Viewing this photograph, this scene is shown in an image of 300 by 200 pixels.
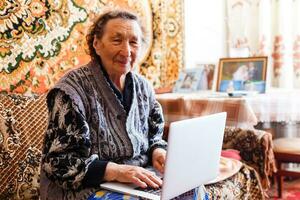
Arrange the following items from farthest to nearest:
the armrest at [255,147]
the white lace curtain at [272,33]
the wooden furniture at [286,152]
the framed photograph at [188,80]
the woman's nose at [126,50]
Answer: the white lace curtain at [272,33]
the framed photograph at [188,80]
the wooden furniture at [286,152]
the armrest at [255,147]
the woman's nose at [126,50]

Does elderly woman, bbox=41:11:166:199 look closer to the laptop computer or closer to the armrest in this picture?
the laptop computer

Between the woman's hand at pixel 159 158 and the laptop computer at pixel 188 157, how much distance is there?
0.23 m

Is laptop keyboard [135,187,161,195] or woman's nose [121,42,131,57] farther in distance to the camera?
woman's nose [121,42,131,57]

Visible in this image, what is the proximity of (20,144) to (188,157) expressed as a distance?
943mm

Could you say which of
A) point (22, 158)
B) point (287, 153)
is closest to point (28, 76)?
point (22, 158)

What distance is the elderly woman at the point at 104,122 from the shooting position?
1293 mm

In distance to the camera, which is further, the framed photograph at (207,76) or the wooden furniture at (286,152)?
the framed photograph at (207,76)

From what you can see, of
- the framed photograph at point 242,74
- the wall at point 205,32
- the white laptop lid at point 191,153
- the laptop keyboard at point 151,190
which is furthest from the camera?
the wall at point 205,32

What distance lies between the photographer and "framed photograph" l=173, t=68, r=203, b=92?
110 inches

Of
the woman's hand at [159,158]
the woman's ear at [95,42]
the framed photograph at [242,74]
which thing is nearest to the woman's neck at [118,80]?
the woman's ear at [95,42]

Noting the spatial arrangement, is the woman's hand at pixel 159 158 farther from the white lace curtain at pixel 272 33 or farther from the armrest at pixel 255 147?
the white lace curtain at pixel 272 33

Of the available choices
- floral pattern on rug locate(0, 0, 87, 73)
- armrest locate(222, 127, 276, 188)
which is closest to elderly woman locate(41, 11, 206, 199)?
armrest locate(222, 127, 276, 188)

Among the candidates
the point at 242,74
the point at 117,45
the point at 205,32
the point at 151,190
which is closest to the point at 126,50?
the point at 117,45

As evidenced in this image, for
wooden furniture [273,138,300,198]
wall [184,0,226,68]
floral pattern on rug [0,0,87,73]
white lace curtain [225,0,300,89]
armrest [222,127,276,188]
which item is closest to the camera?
armrest [222,127,276,188]
